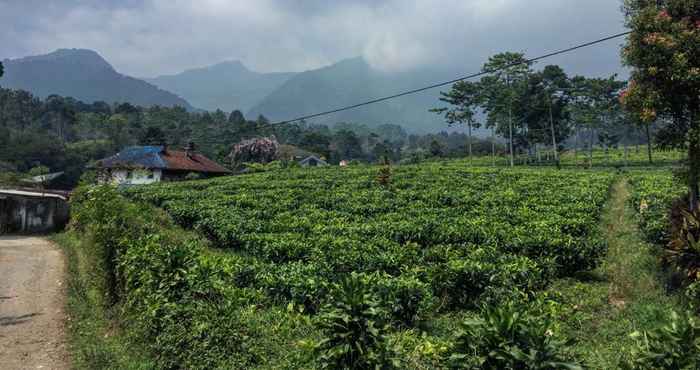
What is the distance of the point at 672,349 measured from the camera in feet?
13.4

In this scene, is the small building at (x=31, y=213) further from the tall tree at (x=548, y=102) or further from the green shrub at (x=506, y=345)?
the tall tree at (x=548, y=102)

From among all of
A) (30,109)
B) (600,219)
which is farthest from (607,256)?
(30,109)

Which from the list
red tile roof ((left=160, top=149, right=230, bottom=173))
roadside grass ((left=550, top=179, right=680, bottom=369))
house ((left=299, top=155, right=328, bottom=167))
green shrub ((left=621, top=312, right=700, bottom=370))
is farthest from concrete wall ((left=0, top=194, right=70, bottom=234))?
house ((left=299, top=155, right=328, bottom=167))

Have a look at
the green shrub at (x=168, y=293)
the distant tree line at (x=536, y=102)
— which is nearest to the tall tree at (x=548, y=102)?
the distant tree line at (x=536, y=102)

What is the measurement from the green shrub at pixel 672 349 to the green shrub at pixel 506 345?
23.6 inches

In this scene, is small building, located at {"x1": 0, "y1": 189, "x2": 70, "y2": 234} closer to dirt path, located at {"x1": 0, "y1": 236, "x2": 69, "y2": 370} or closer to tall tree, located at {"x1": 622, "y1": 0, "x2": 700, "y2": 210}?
dirt path, located at {"x1": 0, "y1": 236, "x2": 69, "y2": 370}

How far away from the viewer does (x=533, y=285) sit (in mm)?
10023

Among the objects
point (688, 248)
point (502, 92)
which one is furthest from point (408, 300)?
point (502, 92)

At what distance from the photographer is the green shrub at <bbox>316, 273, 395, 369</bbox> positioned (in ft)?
16.7

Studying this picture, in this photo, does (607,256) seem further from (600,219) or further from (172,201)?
(172,201)

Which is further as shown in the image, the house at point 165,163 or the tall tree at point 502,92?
the tall tree at point 502,92

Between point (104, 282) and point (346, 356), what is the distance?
7924mm

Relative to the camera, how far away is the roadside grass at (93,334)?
24.5 ft

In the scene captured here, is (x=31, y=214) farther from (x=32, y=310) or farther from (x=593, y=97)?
(x=593, y=97)
